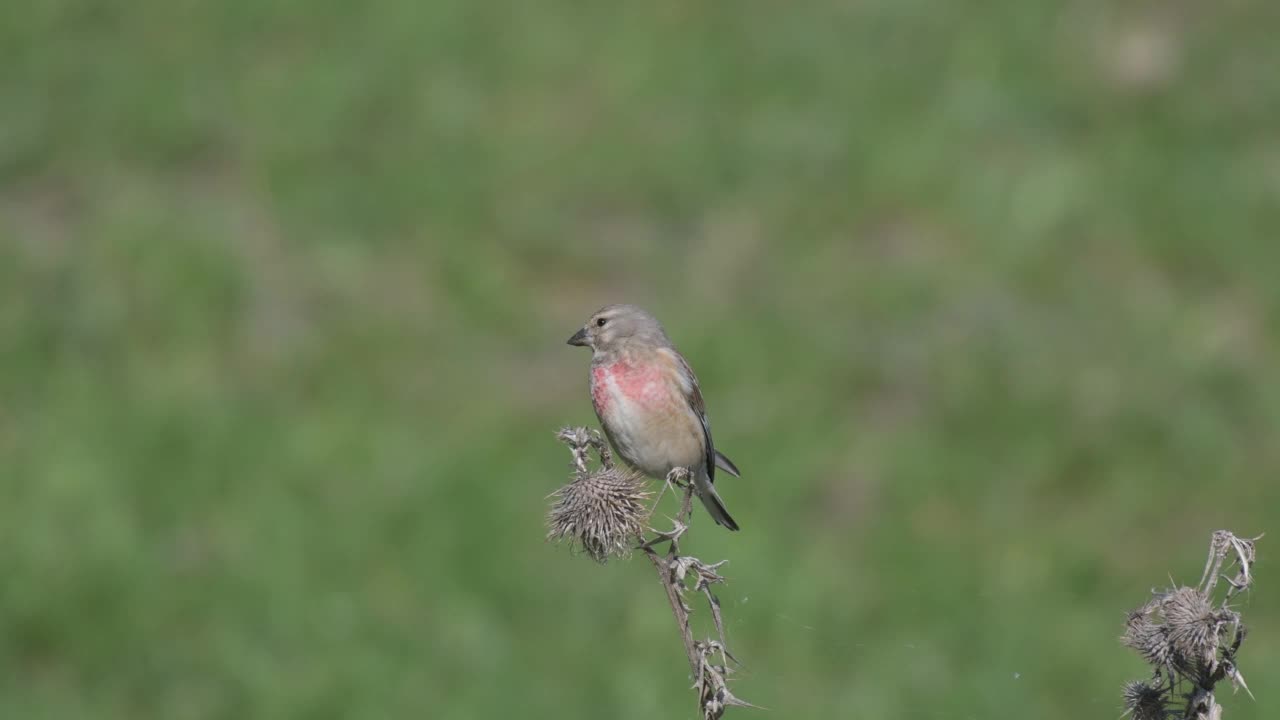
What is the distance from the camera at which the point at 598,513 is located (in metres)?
4.32

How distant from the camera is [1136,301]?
11.0m

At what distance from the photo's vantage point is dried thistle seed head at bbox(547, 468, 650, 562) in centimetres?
430

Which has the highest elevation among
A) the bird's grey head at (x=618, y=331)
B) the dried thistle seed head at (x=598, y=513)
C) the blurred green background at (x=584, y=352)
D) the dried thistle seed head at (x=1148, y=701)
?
the blurred green background at (x=584, y=352)

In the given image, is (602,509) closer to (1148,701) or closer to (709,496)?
(1148,701)

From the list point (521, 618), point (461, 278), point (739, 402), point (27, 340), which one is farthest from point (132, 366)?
point (739, 402)

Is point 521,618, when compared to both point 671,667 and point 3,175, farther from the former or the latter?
point 3,175

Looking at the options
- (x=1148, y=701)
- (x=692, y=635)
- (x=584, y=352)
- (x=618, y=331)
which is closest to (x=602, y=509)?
(x=692, y=635)

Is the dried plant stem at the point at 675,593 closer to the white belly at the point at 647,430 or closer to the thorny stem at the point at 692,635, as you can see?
the thorny stem at the point at 692,635

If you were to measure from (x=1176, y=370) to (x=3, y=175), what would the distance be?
26.7ft

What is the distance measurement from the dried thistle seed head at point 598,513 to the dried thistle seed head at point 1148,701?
1.36 meters

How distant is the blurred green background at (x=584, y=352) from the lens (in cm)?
921

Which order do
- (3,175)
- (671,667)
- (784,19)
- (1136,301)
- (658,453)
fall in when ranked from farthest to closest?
(784,19) < (3,175) < (1136,301) < (671,667) < (658,453)

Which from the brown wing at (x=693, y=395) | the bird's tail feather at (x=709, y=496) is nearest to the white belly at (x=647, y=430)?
the brown wing at (x=693, y=395)

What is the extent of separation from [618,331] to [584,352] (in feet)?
16.1
